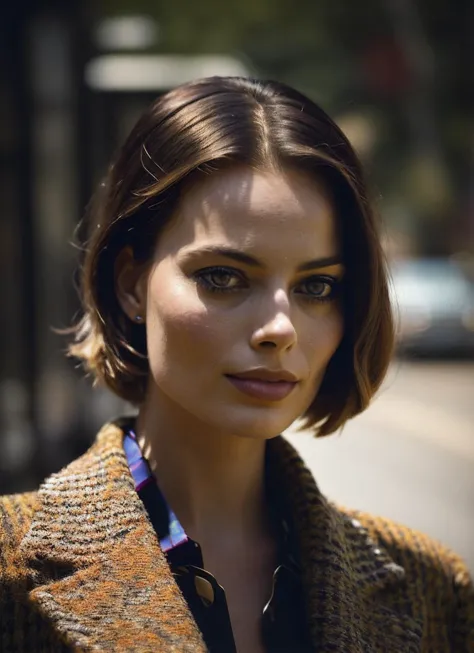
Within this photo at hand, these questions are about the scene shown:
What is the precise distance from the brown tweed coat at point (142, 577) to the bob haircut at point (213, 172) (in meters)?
0.15

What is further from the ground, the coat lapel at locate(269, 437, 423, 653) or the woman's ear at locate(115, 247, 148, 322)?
the woman's ear at locate(115, 247, 148, 322)

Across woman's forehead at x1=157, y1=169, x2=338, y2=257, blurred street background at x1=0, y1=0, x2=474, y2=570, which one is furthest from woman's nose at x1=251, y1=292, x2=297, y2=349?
blurred street background at x1=0, y1=0, x2=474, y2=570

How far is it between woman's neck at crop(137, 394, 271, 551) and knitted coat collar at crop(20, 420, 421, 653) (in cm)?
8

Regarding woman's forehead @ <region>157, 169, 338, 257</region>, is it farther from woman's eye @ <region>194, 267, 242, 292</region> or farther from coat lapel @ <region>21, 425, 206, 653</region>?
coat lapel @ <region>21, 425, 206, 653</region>

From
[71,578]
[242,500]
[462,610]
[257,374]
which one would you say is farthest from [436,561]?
[71,578]

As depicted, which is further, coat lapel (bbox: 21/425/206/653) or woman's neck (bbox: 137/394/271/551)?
woman's neck (bbox: 137/394/271/551)

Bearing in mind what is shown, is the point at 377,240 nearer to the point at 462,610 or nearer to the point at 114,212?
the point at 114,212

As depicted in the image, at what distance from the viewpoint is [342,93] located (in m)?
24.0

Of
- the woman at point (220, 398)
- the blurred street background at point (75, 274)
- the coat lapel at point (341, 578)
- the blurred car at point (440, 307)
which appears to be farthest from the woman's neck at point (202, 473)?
the blurred car at point (440, 307)

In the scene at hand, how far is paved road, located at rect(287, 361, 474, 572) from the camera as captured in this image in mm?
5309

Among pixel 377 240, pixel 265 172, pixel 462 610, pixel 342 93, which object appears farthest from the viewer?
pixel 342 93

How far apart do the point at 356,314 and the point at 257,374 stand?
289 mm

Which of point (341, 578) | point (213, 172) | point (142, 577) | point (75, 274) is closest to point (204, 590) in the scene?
point (142, 577)

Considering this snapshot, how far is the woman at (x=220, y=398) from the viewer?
1.76m
